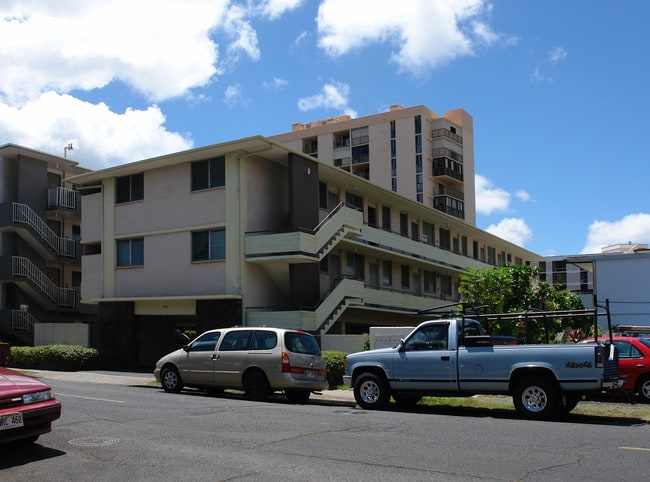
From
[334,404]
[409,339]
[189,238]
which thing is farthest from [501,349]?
[189,238]

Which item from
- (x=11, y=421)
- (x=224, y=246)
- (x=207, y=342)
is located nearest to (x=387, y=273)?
(x=224, y=246)

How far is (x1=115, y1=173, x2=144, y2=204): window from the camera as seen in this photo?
99.2 feet

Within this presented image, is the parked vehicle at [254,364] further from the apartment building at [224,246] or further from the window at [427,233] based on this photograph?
the window at [427,233]

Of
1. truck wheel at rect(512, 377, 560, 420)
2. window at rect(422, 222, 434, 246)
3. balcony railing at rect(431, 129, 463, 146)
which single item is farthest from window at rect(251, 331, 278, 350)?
balcony railing at rect(431, 129, 463, 146)

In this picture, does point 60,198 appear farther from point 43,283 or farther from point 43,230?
point 43,283

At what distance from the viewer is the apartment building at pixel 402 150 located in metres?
69.9

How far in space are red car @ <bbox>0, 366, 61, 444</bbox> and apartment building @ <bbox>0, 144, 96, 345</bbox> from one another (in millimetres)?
25164

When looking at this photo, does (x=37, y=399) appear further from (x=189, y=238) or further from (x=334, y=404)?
(x=189, y=238)

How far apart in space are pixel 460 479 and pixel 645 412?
7.99m

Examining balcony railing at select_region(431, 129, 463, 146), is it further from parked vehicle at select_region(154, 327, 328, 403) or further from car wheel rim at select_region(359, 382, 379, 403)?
car wheel rim at select_region(359, 382, 379, 403)

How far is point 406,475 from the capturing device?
777cm

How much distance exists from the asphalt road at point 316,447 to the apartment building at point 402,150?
5732 centimetres

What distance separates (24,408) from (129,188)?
900 inches

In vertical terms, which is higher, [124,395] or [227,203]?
[227,203]
